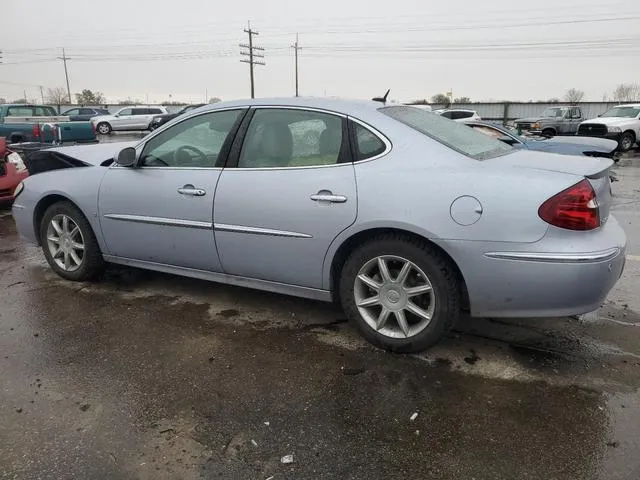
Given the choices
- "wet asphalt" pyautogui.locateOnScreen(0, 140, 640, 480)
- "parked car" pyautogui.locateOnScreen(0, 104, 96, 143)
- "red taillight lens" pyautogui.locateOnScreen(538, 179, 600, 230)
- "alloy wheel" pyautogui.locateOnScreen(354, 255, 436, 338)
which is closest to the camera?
"wet asphalt" pyautogui.locateOnScreen(0, 140, 640, 480)

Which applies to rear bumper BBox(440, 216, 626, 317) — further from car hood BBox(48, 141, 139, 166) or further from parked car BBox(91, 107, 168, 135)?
parked car BBox(91, 107, 168, 135)

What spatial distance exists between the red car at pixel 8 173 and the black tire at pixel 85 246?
150 inches

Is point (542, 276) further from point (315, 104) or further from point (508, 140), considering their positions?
point (508, 140)

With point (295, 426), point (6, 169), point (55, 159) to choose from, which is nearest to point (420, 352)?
point (295, 426)

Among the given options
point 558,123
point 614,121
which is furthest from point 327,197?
point 558,123

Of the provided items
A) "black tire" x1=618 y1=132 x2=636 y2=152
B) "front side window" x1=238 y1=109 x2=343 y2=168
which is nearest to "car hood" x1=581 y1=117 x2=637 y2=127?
"black tire" x1=618 y1=132 x2=636 y2=152

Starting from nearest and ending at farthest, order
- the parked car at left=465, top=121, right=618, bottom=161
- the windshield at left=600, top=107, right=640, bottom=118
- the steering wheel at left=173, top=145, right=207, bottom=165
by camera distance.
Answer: the steering wheel at left=173, top=145, right=207, bottom=165 → the parked car at left=465, top=121, right=618, bottom=161 → the windshield at left=600, top=107, right=640, bottom=118

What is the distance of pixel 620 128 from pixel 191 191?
68.4 ft

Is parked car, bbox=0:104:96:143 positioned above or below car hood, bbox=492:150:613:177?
below

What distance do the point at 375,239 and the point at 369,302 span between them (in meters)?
0.41

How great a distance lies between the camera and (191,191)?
12.1ft

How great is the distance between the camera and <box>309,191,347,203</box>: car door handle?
3121 mm

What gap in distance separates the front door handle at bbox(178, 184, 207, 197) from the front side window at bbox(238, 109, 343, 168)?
0.34 metres

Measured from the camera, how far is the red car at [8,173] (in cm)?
771
